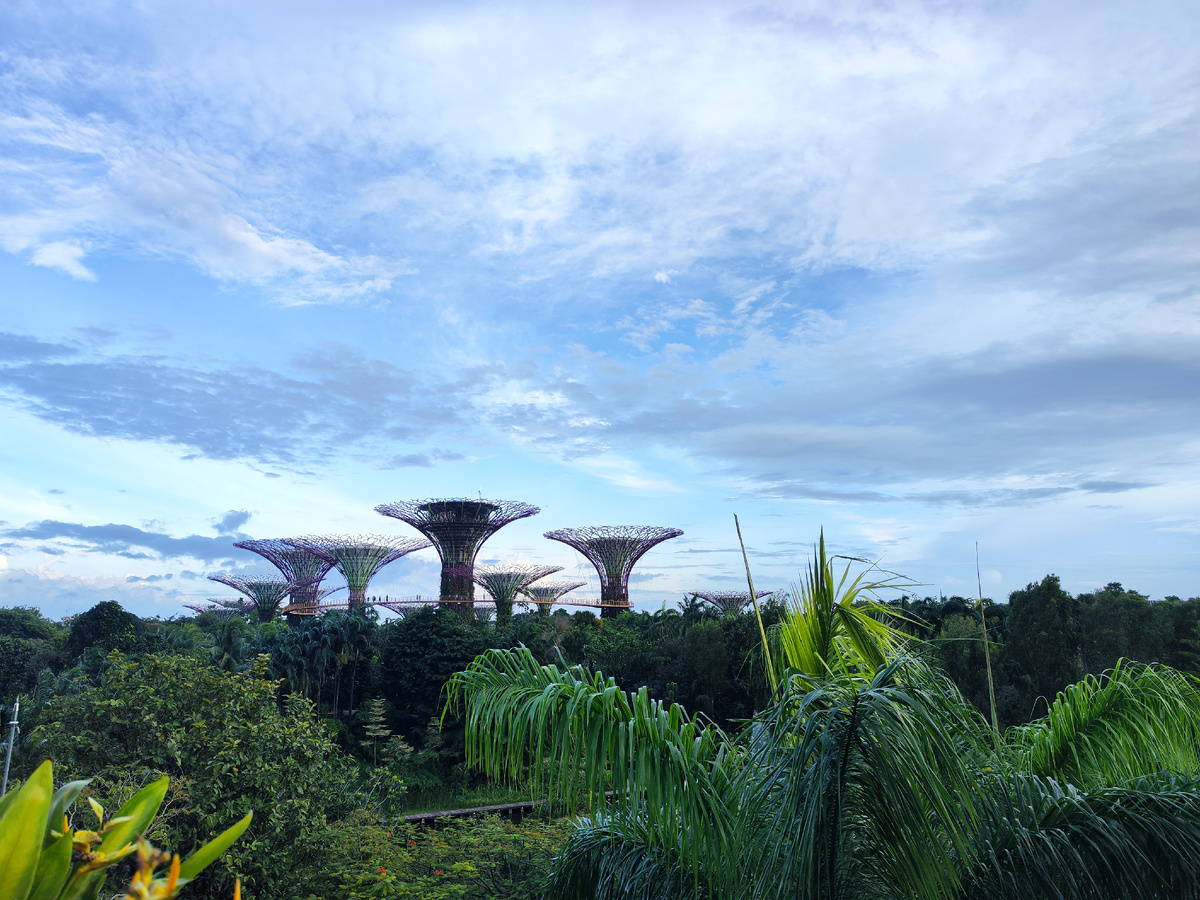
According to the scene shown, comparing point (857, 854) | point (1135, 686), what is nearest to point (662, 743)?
point (857, 854)

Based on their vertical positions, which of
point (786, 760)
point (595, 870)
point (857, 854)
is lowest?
point (595, 870)

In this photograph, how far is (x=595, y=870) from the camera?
454 centimetres

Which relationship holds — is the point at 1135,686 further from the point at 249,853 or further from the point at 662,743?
the point at 249,853

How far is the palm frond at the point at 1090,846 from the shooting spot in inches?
147

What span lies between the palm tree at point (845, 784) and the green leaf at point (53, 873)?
7.42 ft

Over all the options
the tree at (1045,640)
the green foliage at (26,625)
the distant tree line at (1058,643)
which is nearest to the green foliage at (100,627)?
the green foliage at (26,625)

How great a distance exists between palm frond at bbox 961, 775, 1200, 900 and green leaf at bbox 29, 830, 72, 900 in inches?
144

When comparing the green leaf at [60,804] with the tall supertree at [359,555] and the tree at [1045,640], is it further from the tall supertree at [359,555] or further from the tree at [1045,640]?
the tall supertree at [359,555]

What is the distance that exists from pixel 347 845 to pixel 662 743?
764cm

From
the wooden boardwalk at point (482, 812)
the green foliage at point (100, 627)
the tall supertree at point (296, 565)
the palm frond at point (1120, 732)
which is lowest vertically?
the wooden boardwalk at point (482, 812)

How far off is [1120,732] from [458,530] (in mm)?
39061

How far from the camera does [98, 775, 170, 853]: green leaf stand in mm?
1521

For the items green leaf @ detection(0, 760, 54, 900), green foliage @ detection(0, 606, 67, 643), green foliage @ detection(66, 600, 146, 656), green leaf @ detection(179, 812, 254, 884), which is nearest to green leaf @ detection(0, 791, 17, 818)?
green leaf @ detection(0, 760, 54, 900)

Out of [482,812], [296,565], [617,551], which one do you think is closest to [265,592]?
[296,565]
